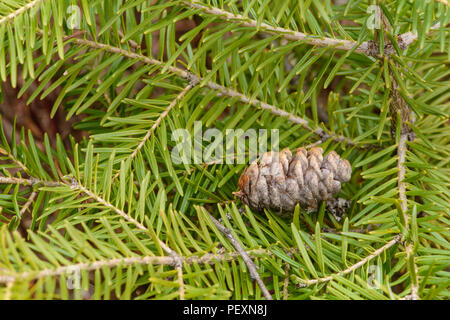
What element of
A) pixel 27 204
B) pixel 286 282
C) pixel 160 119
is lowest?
pixel 286 282

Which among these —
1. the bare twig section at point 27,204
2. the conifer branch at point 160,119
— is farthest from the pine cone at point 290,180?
the bare twig section at point 27,204

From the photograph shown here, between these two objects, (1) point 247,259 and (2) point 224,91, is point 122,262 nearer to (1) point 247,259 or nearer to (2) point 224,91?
(1) point 247,259

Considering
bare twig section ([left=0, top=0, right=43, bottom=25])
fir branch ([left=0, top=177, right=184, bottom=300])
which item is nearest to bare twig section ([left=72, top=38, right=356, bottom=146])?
bare twig section ([left=0, top=0, right=43, bottom=25])

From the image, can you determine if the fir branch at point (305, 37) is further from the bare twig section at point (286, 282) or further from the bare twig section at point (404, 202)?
the bare twig section at point (286, 282)

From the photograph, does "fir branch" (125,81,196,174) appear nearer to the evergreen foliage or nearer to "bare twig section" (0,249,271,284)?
the evergreen foliage

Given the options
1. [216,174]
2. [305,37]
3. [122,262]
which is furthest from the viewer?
[216,174]

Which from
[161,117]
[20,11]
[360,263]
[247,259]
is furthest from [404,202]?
[20,11]
